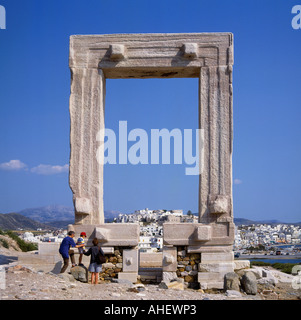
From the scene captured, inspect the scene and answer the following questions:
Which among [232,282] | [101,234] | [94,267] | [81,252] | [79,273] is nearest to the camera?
→ [79,273]

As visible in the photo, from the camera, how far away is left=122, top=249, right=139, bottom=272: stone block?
1062 centimetres

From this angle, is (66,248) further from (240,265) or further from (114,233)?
(240,265)

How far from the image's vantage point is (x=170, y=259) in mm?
10547

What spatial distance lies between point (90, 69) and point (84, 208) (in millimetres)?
3486

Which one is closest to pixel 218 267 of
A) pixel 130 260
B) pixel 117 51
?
pixel 130 260

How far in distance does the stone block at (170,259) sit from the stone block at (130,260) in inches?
26.2

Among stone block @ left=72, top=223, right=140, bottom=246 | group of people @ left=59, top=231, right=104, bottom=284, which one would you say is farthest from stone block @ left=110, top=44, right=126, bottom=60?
group of people @ left=59, top=231, right=104, bottom=284

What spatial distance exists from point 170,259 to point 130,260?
0.94 m

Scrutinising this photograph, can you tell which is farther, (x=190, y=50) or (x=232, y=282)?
(x=190, y=50)

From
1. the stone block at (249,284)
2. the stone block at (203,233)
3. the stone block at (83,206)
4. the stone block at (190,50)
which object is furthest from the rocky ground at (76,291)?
the stone block at (190,50)

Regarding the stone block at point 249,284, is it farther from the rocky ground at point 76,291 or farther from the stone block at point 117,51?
the stone block at point 117,51
